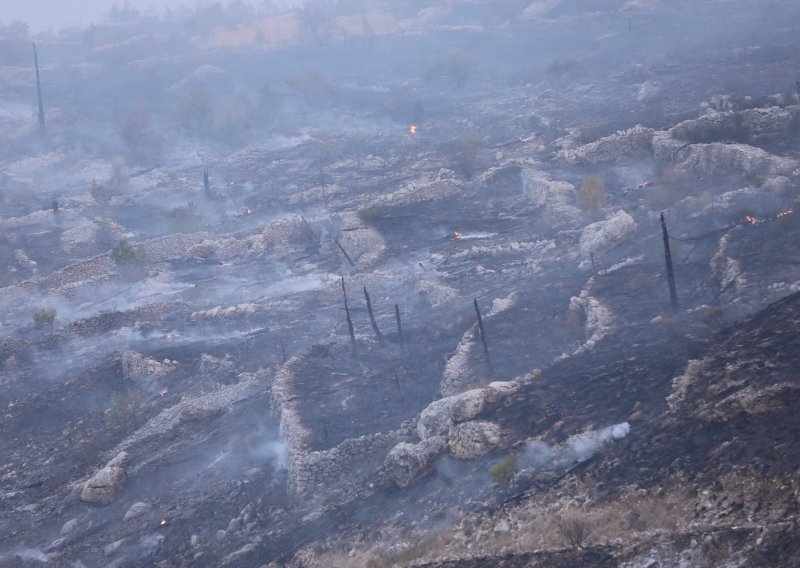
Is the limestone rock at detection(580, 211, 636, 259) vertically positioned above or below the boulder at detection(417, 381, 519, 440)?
above

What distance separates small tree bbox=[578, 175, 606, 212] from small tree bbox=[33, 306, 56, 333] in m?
18.6

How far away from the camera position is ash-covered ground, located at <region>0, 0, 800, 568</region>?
10484 millimetres

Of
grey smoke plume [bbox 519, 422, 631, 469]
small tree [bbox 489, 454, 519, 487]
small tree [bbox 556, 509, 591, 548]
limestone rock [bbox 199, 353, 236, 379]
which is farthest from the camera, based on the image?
limestone rock [bbox 199, 353, 236, 379]

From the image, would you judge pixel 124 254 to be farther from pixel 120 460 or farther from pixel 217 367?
pixel 120 460

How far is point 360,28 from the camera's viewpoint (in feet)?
223

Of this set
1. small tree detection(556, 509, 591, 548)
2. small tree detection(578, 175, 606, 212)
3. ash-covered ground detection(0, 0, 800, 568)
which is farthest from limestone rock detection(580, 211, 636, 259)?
small tree detection(556, 509, 591, 548)

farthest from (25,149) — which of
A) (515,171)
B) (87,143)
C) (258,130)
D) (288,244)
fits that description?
(515,171)

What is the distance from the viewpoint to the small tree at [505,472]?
446 inches

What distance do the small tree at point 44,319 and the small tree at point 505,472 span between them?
18.5m

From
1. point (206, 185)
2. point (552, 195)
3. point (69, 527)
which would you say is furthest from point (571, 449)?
point (206, 185)

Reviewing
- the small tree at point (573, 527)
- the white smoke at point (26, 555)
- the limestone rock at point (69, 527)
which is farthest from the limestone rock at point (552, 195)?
the white smoke at point (26, 555)

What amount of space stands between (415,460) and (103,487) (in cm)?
755

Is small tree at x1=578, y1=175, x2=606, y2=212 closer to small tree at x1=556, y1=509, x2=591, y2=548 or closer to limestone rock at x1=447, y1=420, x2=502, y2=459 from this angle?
limestone rock at x1=447, y1=420, x2=502, y2=459

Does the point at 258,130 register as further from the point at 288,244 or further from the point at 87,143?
the point at 288,244
